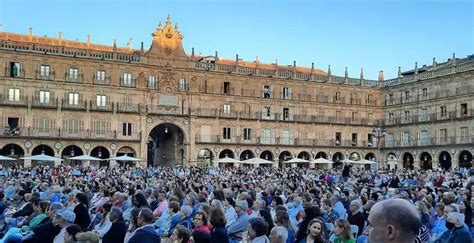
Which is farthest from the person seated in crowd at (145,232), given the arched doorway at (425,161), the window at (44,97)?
the arched doorway at (425,161)

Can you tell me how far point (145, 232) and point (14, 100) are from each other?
1598 inches

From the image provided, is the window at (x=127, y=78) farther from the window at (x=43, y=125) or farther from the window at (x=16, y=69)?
the window at (x=16, y=69)

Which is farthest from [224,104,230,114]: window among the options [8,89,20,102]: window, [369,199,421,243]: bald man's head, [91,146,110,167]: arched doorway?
[369,199,421,243]: bald man's head

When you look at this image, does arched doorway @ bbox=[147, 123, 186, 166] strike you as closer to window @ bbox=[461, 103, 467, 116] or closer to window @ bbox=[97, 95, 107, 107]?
window @ bbox=[97, 95, 107, 107]

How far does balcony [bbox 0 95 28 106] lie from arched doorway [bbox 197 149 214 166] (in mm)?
15892

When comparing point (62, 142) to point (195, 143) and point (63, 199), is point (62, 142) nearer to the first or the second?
point (195, 143)

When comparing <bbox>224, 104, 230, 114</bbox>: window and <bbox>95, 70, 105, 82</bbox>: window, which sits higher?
<bbox>95, 70, 105, 82</bbox>: window

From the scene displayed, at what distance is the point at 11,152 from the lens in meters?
43.2

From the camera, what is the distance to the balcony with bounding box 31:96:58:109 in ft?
146

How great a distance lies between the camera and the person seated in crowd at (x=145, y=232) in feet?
22.6

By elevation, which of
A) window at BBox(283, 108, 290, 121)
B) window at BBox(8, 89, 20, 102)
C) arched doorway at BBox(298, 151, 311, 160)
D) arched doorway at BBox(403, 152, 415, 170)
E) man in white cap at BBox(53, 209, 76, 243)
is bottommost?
arched doorway at BBox(403, 152, 415, 170)

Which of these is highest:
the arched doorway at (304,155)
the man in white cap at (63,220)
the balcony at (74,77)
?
the balcony at (74,77)

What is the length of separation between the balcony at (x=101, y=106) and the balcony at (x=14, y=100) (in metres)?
5.25

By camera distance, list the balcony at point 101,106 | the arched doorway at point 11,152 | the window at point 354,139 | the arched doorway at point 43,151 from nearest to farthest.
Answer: the arched doorway at point 11,152 < the arched doorway at point 43,151 < the balcony at point 101,106 < the window at point 354,139
